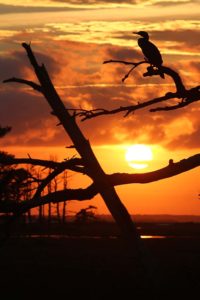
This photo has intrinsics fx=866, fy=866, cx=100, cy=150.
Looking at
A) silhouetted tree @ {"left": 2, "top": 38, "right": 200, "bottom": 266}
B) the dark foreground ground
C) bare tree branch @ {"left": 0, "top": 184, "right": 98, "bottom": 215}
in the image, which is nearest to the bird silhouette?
silhouetted tree @ {"left": 2, "top": 38, "right": 200, "bottom": 266}

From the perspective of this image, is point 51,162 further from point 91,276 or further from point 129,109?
point 91,276

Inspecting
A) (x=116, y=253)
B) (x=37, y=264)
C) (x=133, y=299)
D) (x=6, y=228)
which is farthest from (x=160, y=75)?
(x=116, y=253)

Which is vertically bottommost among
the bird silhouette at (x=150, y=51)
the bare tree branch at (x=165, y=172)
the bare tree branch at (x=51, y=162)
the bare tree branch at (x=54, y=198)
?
the bare tree branch at (x=54, y=198)

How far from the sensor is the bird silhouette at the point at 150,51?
30.4 ft

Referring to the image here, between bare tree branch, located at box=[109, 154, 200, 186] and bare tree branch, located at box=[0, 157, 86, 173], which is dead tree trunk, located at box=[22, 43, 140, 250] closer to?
bare tree branch, located at box=[0, 157, 86, 173]

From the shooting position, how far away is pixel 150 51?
9750 millimetres

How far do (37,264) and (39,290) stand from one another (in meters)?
11.7

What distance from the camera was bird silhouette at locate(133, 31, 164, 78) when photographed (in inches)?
364

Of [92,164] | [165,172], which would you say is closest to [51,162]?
[92,164]

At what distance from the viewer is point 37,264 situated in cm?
3575

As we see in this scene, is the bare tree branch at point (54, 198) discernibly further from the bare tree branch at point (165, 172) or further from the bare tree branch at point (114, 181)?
the bare tree branch at point (165, 172)

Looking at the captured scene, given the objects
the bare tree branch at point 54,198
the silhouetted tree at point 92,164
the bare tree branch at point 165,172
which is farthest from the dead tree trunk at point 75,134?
the bare tree branch at point 165,172

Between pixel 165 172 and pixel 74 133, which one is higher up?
pixel 74 133

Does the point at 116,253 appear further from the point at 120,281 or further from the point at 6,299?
the point at 6,299
